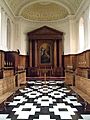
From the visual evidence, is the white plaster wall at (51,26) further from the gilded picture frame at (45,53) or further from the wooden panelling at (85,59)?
the wooden panelling at (85,59)

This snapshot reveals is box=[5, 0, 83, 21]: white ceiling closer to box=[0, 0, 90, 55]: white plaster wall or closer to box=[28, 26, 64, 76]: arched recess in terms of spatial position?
box=[0, 0, 90, 55]: white plaster wall

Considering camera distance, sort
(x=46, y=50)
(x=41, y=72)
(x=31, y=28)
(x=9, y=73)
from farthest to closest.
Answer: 1. (x=46, y=50)
2. (x=31, y=28)
3. (x=41, y=72)
4. (x=9, y=73)

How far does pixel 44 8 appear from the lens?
18.5 m

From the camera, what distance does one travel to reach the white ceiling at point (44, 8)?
634 inches

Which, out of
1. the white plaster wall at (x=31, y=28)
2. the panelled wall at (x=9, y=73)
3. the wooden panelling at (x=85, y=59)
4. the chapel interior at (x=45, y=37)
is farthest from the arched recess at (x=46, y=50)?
the panelled wall at (x=9, y=73)

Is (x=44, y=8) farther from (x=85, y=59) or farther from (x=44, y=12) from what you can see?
(x=85, y=59)

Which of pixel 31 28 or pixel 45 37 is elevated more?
pixel 31 28

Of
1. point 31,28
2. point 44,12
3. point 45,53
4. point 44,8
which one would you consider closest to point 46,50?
point 45,53

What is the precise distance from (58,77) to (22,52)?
13.0ft

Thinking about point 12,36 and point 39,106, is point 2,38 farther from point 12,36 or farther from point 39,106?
point 39,106

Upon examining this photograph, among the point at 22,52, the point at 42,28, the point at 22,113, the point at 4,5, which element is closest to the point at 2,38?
the point at 4,5

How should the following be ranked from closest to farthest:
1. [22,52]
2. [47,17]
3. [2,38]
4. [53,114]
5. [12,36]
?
1. [53,114]
2. [2,38]
3. [12,36]
4. [22,52]
5. [47,17]

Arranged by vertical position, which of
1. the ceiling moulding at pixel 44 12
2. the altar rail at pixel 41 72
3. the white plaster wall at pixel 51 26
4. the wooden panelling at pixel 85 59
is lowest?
the altar rail at pixel 41 72

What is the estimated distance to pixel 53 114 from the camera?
5211 millimetres
